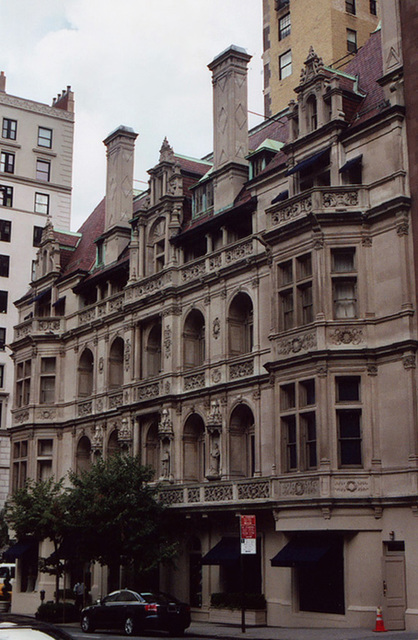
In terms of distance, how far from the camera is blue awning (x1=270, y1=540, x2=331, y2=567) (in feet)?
98.8

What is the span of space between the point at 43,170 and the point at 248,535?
173 ft

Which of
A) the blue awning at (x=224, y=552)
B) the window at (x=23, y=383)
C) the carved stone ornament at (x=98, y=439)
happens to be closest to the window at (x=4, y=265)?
the window at (x=23, y=383)

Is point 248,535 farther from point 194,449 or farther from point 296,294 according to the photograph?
point 194,449

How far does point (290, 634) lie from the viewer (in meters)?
28.0

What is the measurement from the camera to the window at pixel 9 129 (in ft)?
241

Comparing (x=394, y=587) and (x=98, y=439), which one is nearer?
(x=394, y=587)

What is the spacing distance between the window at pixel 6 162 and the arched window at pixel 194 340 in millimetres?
36997

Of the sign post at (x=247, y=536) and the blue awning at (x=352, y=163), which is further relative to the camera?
the blue awning at (x=352, y=163)

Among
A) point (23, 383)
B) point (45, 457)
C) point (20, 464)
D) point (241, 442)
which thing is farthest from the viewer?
point (23, 383)

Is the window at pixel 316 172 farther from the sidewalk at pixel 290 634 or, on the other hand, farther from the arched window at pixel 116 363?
the sidewalk at pixel 290 634

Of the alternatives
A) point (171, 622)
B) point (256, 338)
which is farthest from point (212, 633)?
point (256, 338)

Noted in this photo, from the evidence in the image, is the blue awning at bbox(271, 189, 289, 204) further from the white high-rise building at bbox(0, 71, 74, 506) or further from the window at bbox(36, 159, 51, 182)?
the window at bbox(36, 159, 51, 182)

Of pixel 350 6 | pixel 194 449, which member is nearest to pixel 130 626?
pixel 194 449

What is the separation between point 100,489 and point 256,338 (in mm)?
9030
